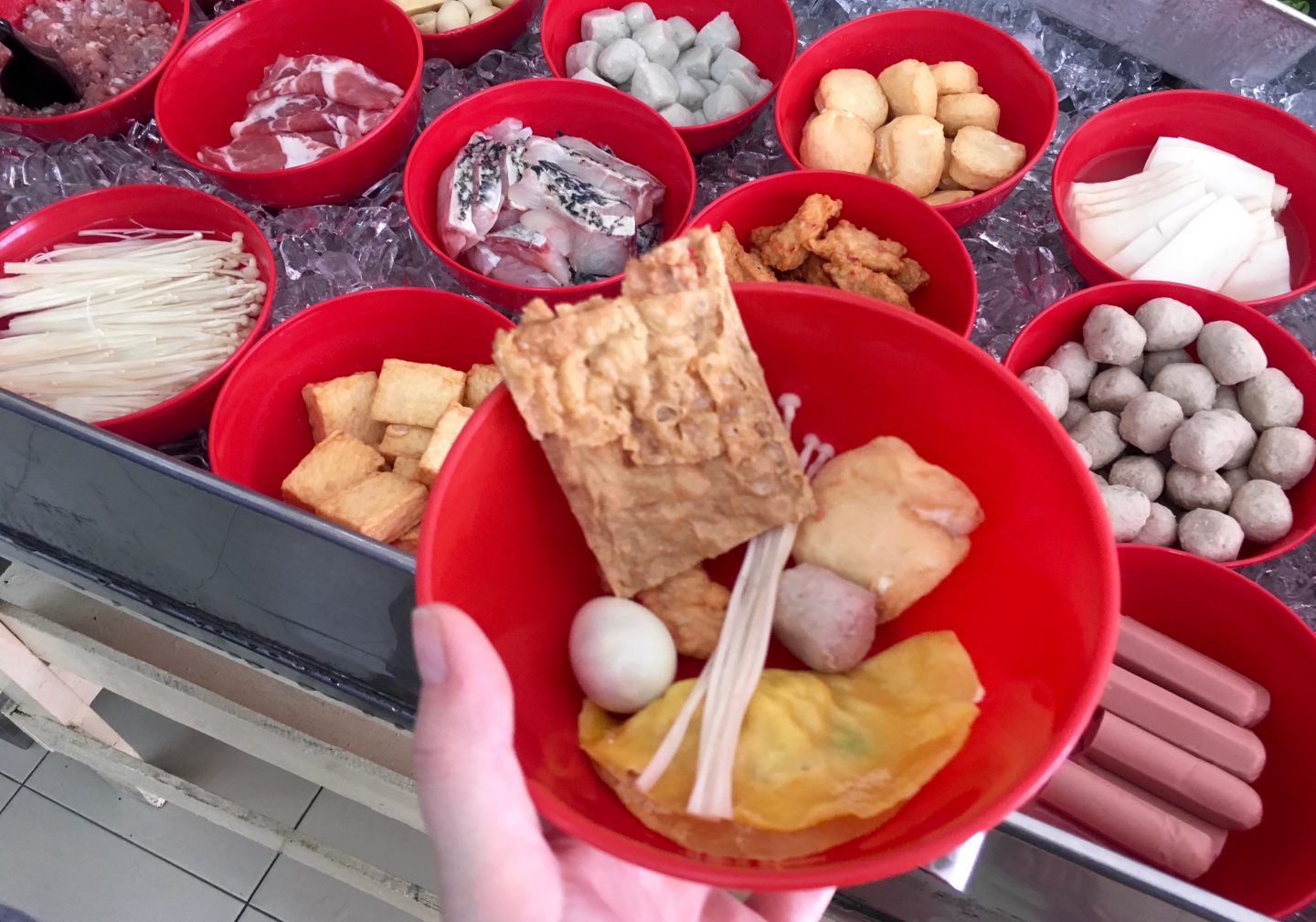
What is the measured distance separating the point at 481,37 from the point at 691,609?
4.04ft

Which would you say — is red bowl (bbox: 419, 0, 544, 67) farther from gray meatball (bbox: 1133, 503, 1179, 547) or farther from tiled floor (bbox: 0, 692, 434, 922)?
tiled floor (bbox: 0, 692, 434, 922)

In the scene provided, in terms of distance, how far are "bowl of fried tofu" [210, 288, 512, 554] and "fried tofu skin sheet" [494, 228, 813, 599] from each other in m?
0.39

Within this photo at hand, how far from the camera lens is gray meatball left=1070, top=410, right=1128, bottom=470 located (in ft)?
4.28

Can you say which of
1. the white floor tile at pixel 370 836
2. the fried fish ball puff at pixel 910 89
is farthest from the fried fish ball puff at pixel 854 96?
the white floor tile at pixel 370 836

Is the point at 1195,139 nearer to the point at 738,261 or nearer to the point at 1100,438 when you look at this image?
the point at 1100,438

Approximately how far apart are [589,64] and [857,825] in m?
1.34

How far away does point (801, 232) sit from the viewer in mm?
1316

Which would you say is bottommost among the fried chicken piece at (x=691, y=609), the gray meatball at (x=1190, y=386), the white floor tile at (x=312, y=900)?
the white floor tile at (x=312, y=900)

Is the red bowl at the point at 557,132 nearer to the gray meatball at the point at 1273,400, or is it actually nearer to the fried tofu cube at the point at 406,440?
the fried tofu cube at the point at 406,440

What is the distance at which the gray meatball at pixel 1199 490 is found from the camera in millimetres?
1245

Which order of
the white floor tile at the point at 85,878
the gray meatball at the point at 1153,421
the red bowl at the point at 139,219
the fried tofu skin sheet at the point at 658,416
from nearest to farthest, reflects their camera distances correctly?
the fried tofu skin sheet at the point at 658,416 < the gray meatball at the point at 1153,421 < the red bowl at the point at 139,219 < the white floor tile at the point at 85,878

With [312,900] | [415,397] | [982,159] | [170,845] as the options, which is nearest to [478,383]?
[415,397]

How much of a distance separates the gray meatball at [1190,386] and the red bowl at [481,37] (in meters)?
1.27

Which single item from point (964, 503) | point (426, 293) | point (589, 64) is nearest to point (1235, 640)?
point (964, 503)
